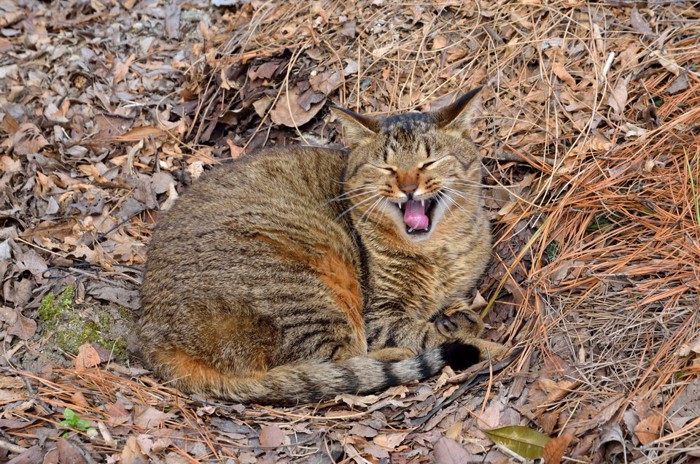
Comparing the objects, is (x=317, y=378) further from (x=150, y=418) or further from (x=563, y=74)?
(x=563, y=74)

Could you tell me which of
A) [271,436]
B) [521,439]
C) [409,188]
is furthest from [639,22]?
[271,436]

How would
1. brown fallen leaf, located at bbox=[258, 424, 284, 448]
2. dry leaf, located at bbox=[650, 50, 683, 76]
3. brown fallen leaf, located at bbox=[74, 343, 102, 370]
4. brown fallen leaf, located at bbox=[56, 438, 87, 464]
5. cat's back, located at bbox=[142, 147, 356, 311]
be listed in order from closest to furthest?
1. brown fallen leaf, located at bbox=[56, 438, 87, 464]
2. brown fallen leaf, located at bbox=[258, 424, 284, 448]
3. cat's back, located at bbox=[142, 147, 356, 311]
4. brown fallen leaf, located at bbox=[74, 343, 102, 370]
5. dry leaf, located at bbox=[650, 50, 683, 76]

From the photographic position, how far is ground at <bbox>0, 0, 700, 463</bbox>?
3.32m

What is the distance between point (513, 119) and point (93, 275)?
124 inches

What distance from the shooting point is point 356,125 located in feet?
14.1

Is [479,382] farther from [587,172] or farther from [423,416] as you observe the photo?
Answer: [587,172]

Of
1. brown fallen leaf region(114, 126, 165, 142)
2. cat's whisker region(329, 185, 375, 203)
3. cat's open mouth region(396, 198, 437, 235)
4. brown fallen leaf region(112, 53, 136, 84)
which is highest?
brown fallen leaf region(112, 53, 136, 84)

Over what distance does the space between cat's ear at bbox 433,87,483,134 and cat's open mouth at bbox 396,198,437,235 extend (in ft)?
1.60

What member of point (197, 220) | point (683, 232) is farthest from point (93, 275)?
point (683, 232)

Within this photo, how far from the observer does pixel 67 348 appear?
13.6 feet

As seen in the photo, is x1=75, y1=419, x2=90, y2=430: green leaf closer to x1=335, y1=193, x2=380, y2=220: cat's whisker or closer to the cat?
the cat

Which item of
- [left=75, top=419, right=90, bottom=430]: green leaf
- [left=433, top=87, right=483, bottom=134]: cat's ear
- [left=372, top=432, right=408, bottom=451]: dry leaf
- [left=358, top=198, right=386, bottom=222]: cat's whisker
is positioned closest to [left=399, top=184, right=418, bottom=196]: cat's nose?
[left=358, top=198, right=386, bottom=222]: cat's whisker

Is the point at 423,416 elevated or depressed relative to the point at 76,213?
depressed

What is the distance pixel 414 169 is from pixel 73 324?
2399 millimetres
